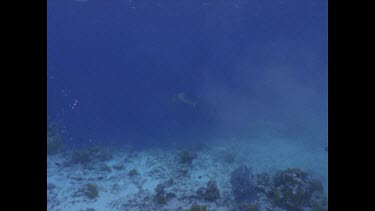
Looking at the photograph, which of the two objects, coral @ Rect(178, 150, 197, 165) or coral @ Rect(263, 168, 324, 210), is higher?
coral @ Rect(178, 150, 197, 165)

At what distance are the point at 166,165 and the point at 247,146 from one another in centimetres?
616

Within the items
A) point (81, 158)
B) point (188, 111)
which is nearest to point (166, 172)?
point (81, 158)

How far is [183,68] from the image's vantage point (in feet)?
214

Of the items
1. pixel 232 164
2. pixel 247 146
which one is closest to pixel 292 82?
pixel 247 146

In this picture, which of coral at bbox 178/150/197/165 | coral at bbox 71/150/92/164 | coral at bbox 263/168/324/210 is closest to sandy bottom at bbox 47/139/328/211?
coral at bbox 178/150/197/165

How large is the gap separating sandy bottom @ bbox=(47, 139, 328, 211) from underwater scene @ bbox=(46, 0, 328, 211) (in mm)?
68

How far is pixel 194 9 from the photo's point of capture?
39844 mm

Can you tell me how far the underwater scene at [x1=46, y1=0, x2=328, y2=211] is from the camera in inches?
460

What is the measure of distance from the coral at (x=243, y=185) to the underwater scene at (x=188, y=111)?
0.06 meters

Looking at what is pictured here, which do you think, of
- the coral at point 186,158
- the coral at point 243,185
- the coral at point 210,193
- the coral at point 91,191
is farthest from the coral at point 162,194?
the coral at point 186,158

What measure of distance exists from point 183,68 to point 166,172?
52.7 m

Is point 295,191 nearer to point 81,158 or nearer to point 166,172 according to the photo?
point 166,172

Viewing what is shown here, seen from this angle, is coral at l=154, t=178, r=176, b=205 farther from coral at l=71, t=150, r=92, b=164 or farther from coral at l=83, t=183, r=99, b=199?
coral at l=71, t=150, r=92, b=164
